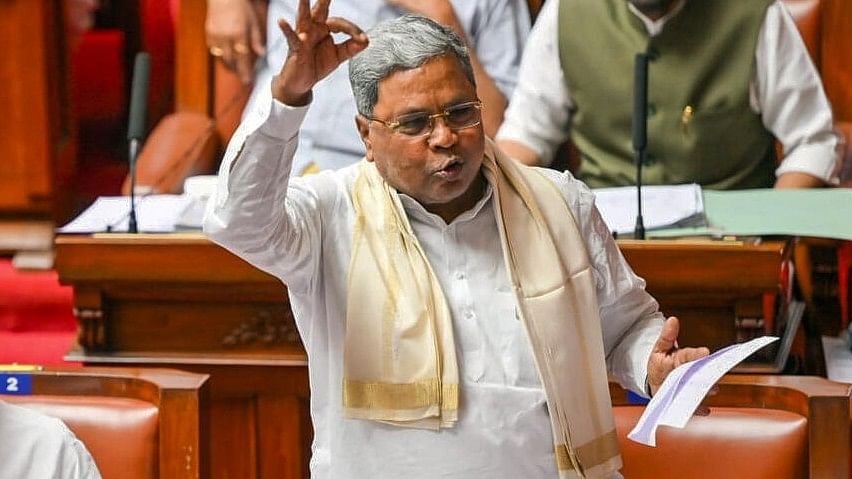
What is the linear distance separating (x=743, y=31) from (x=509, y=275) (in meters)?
1.84

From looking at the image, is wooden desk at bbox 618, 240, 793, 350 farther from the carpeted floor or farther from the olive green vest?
the carpeted floor

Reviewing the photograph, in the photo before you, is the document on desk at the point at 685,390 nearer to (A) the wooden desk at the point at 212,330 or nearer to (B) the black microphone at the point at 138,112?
(A) the wooden desk at the point at 212,330

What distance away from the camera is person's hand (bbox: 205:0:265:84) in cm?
419

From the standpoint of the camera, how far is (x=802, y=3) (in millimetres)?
3955

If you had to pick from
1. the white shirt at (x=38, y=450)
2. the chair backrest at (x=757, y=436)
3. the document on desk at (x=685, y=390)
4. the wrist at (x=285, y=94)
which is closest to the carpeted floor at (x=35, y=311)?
the white shirt at (x=38, y=450)

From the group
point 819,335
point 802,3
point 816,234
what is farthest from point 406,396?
point 802,3

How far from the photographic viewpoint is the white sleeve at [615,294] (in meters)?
2.17

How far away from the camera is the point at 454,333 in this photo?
2.08m

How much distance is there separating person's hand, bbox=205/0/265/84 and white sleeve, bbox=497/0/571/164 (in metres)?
0.78

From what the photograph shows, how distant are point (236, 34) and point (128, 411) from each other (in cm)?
209

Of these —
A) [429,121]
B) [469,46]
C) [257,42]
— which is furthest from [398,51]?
[257,42]

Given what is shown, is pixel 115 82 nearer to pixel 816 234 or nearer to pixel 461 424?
pixel 816 234

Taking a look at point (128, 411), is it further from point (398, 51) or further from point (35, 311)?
point (35, 311)

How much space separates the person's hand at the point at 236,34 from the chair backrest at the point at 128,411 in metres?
1.98
